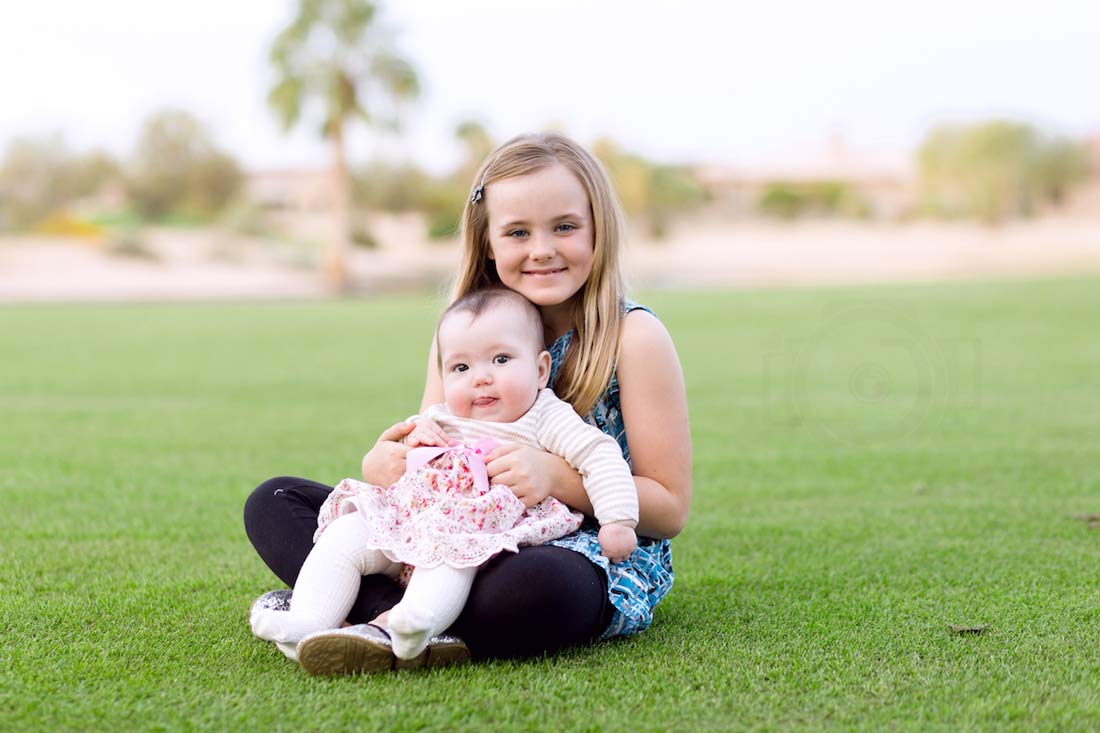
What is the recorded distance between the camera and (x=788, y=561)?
357 centimetres

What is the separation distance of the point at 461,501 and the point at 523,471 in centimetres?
15

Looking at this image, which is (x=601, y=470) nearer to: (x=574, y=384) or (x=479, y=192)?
(x=574, y=384)

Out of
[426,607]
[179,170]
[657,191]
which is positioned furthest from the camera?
[657,191]

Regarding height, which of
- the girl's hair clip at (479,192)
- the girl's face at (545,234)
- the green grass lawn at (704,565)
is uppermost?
the girl's hair clip at (479,192)

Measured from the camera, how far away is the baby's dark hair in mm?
Answer: 2713

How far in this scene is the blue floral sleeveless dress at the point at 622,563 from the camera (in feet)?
8.53

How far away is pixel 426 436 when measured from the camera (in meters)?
2.65

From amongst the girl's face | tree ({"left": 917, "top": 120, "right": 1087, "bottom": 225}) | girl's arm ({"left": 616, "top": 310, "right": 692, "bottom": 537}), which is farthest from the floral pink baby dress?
tree ({"left": 917, "top": 120, "right": 1087, "bottom": 225})

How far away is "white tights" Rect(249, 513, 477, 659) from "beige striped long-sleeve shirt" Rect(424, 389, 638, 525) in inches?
12.5

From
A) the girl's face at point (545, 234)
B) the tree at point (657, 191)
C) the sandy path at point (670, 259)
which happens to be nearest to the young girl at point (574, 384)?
the girl's face at point (545, 234)

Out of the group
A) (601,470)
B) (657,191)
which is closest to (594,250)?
(601,470)

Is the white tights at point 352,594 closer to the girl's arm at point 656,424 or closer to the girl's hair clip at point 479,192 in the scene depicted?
the girl's arm at point 656,424

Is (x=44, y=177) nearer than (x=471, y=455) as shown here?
No

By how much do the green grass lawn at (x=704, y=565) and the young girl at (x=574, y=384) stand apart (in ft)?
0.66
